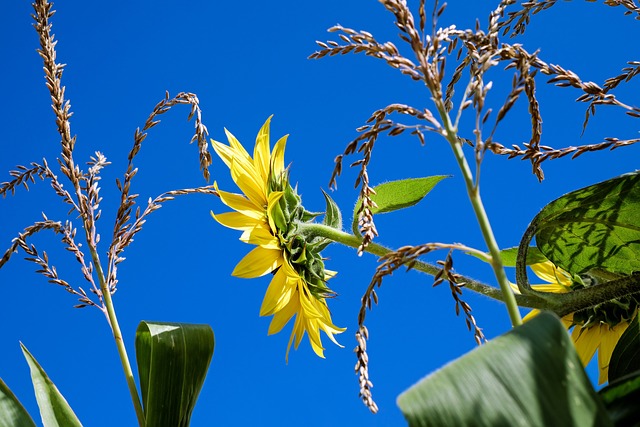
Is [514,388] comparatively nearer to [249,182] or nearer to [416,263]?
[416,263]

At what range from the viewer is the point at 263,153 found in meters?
1.22

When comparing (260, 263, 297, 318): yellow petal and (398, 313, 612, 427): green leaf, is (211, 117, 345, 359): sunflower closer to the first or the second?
(260, 263, 297, 318): yellow petal

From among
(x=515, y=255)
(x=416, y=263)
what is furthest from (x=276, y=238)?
(x=515, y=255)

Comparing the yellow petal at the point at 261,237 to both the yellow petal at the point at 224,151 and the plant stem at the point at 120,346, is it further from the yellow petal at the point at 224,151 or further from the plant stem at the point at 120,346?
the plant stem at the point at 120,346

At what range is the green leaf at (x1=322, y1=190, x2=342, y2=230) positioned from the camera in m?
1.24

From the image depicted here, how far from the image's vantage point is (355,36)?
2.14 feet

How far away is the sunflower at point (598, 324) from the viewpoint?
115 cm

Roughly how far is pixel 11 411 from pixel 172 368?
0.20 m

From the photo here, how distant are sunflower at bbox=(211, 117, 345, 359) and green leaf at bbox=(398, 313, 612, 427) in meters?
0.67

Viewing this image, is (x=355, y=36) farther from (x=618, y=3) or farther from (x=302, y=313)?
(x=302, y=313)

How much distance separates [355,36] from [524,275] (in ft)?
1.56

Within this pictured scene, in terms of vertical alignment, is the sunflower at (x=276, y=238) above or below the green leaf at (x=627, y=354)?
above

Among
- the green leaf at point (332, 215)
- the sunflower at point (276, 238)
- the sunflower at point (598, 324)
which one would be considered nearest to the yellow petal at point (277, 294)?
the sunflower at point (276, 238)

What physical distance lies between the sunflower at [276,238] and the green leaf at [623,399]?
64 cm
